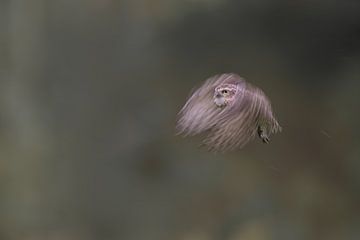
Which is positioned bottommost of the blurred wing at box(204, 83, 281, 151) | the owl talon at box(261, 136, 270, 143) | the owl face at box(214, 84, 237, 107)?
the owl talon at box(261, 136, 270, 143)

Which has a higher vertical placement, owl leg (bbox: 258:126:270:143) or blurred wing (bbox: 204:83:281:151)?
blurred wing (bbox: 204:83:281:151)

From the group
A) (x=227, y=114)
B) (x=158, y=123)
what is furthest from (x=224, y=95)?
(x=158, y=123)

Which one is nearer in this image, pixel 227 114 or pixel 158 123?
pixel 227 114

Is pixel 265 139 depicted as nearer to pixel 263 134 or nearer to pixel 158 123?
pixel 263 134

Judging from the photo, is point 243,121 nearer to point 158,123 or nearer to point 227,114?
point 227,114

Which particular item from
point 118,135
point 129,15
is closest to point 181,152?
point 118,135
